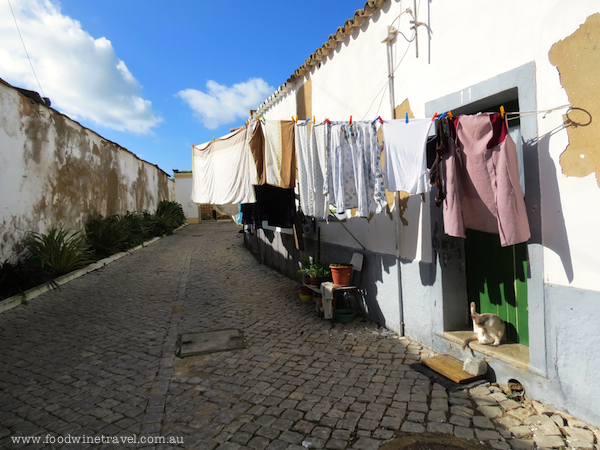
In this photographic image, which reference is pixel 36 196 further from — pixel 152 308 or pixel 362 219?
pixel 362 219

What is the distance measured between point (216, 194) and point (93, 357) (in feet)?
11.2

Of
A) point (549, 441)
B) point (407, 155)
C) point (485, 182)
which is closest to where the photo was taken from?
point (549, 441)

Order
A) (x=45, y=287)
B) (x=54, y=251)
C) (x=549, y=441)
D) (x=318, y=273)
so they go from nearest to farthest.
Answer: (x=549, y=441), (x=318, y=273), (x=45, y=287), (x=54, y=251)

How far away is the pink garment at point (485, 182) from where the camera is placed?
111 inches

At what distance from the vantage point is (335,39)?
5.70 m

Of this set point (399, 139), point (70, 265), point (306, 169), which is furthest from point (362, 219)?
point (70, 265)

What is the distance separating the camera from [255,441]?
2592mm

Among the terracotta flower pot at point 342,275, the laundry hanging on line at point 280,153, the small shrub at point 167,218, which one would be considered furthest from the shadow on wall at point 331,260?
the small shrub at point 167,218

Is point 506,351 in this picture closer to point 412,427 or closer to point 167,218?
point 412,427

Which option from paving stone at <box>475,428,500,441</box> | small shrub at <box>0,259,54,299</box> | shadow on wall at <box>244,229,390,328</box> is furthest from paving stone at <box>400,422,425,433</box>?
small shrub at <box>0,259,54,299</box>

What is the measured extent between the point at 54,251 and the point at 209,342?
5313 mm

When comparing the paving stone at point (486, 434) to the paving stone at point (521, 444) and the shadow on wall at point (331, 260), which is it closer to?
the paving stone at point (521, 444)

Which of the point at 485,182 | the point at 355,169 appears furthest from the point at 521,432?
the point at 355,169

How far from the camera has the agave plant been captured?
24.8 ft
